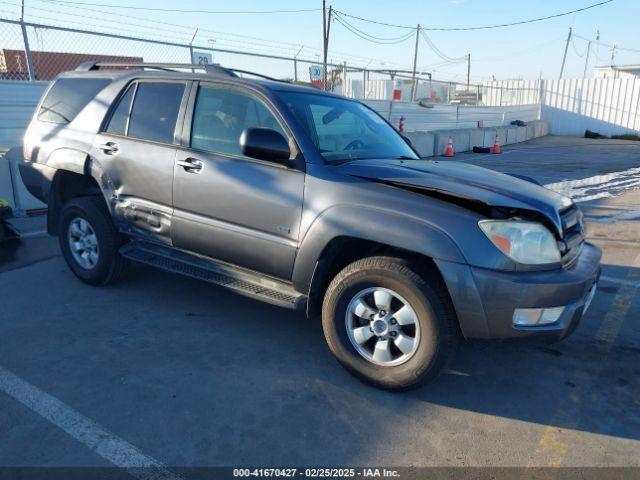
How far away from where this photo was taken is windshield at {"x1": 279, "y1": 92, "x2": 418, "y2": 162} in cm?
357

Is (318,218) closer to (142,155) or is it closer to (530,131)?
(142,155)

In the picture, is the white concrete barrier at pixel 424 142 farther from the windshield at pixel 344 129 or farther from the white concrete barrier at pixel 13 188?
the windshield at pixel 344 129

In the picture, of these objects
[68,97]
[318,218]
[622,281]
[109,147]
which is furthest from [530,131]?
[318,218]

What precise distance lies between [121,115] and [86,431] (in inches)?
104

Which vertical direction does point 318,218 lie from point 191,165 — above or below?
below

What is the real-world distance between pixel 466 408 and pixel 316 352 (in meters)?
1.09

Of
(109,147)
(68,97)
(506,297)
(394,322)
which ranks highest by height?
(68,97)

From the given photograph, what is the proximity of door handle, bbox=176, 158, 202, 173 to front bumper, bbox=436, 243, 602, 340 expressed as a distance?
6.16 feet

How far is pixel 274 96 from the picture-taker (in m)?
3.53

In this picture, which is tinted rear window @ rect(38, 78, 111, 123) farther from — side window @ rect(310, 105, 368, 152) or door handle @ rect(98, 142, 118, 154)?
side window @ rect(310, 105, 368, 152)

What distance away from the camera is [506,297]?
2721mm

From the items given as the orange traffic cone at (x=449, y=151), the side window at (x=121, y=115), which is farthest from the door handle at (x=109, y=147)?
the orange traffic cone at (x=449, y=151)

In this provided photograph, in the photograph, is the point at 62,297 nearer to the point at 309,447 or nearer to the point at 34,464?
the point at 34,464

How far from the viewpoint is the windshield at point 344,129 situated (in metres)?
3.57
